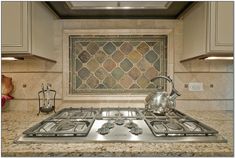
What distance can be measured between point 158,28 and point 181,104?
613mm

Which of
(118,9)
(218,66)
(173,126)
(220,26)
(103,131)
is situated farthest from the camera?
(218,66)

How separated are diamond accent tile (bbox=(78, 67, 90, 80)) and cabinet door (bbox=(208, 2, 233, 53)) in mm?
906

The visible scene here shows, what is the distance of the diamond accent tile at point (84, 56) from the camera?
5.56 ft

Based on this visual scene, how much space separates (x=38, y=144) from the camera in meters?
0.83

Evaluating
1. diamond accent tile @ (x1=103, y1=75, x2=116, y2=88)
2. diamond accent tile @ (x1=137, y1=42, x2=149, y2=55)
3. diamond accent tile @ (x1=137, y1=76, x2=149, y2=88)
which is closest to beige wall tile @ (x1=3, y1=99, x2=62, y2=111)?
diamond accent tile @ (x1=103, y1=75, x2=116, y2=88)

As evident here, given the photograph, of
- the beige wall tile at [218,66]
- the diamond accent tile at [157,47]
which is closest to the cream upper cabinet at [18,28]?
the diamond accent tile at [157,47]

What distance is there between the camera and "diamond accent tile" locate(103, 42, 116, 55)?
1.69m

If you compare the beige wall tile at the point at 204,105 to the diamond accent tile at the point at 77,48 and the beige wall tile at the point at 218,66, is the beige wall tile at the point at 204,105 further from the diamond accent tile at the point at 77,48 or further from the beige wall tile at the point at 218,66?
the diamond accent tile at the point at 77,48

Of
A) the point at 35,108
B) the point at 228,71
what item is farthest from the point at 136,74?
the point at 35,108

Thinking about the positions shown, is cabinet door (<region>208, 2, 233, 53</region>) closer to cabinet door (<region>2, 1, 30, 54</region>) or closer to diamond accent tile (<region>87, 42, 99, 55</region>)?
diamond accent tile (<region>87, 42, 99, 55</region>)

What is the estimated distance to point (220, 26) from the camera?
3.90 ft

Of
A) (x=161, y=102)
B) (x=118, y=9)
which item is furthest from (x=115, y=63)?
(x=161, y=102)

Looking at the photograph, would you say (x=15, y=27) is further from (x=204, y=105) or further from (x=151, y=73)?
(x=204, y=105)

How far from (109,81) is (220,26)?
2.84ft
